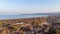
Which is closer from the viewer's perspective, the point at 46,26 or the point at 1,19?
the point at 46,26

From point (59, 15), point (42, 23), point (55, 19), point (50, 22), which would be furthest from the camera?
point (42, 23)

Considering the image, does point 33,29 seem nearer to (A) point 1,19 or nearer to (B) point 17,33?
(B) point 17,33

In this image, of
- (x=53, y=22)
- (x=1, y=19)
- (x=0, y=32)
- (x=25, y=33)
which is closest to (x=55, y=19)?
(x=53, y=22)

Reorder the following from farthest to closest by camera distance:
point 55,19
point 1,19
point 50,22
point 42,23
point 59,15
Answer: point 1,19 → point 42,23 → point 50,22 → point 55,19 → point 59,15

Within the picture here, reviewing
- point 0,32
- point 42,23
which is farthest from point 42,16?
point 0,32

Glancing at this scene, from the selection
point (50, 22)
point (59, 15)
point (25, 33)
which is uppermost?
point (59, 15)

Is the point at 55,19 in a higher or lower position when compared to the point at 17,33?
higher

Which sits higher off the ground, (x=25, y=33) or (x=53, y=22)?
(x=53, y=22)

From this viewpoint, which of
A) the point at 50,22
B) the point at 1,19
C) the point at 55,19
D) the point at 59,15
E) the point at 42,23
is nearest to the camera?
the point at 59,15

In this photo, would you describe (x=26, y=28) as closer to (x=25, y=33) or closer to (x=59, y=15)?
(x=25, y=33)
